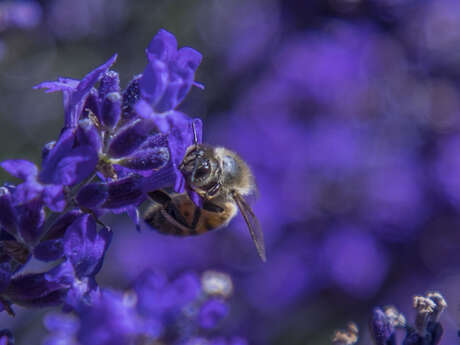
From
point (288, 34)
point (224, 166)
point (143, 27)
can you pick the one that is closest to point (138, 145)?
point (224, 166)

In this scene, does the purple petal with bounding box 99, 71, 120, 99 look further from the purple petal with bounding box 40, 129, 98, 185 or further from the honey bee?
the honey bee

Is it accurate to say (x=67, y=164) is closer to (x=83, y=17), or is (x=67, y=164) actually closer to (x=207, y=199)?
(x=207, y=199)

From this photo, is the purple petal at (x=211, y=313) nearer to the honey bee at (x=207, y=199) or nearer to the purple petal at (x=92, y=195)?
the honey bee at (x=207, y=199)

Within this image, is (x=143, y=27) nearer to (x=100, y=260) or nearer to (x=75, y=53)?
(x=75, y=53)

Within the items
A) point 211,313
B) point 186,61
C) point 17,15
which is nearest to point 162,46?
point 186,61

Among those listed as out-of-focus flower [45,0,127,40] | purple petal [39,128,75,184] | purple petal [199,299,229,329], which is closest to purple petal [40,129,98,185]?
purple petal [39,128,75,184]

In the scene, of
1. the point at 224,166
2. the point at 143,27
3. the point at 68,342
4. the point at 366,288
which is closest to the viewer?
the point at 68,342
